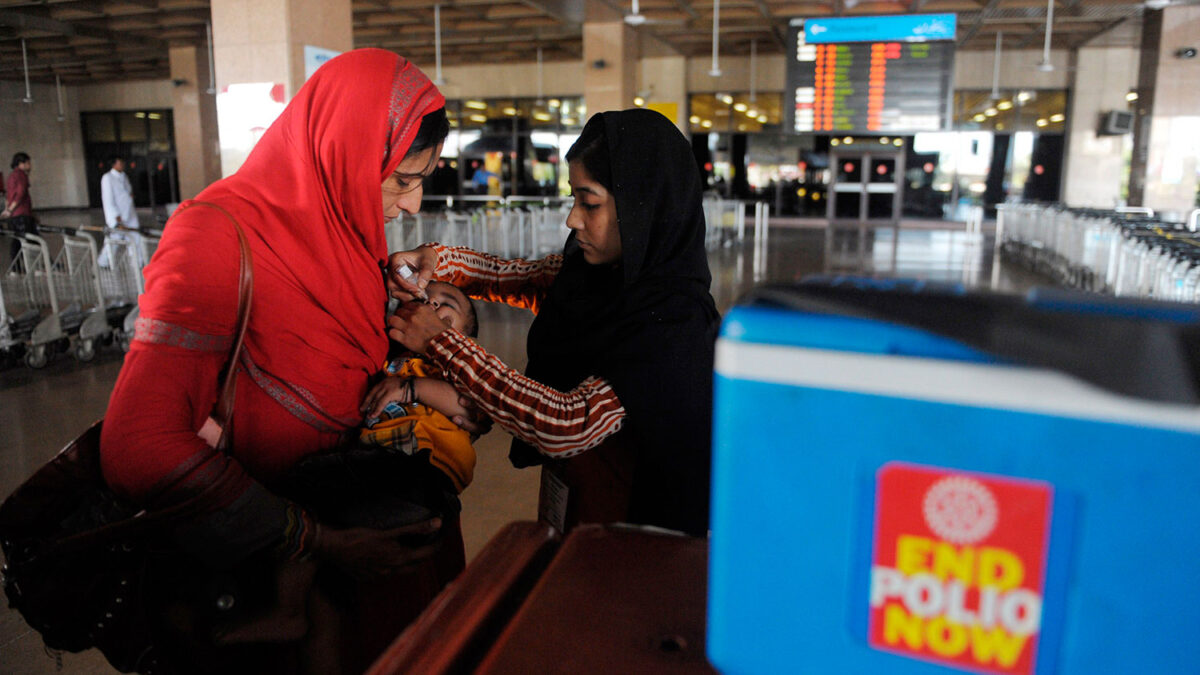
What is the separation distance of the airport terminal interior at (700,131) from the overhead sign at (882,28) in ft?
0.11

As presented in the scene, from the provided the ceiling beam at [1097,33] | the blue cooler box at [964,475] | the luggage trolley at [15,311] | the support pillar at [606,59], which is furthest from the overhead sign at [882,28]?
the blue cooler box at [964,475]

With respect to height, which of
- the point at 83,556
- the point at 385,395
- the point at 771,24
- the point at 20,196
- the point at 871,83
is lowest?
the point at 83,556

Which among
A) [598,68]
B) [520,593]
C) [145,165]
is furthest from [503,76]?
[520,593]

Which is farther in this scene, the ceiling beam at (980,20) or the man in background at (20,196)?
the ceiling beam at (980,20)

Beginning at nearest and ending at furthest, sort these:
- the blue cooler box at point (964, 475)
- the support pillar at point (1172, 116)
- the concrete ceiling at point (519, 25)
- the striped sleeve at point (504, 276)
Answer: the blue cooler box at point (964, 475), the striped sleeve at point (504, 276), the support pillar at point (1172, 116), the concrete ceiling at point (519, 25)

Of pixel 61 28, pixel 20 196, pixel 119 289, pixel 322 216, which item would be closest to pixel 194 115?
pixel 61 28

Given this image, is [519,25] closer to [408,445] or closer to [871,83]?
[871,83]

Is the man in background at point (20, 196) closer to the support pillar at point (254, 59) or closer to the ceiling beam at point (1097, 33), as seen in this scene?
the support pillar at point (254, 59)

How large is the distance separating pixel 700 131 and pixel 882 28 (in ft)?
36.8

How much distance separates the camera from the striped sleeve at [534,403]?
1.27 m

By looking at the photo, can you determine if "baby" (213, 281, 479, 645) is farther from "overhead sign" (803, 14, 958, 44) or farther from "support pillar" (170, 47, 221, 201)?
"support pillar" (170, 47, 221, 201)

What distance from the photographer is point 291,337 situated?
3.96ft

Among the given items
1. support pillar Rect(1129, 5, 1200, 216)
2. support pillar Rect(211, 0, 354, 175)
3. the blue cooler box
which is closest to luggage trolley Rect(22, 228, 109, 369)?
support pillar Rect(211, 0, 354, 175)

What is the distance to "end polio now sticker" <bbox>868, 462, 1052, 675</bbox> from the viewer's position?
18.4 inches
